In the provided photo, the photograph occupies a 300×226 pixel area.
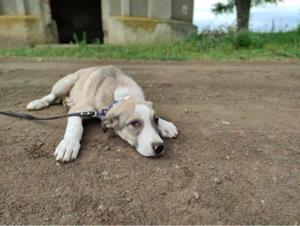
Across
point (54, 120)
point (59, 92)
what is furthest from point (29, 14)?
point (54, 120)

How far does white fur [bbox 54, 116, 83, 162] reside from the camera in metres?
2.56

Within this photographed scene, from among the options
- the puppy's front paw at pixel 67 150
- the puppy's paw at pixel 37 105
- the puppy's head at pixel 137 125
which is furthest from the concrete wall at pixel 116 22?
the puppy's front paw at pixel 67 150

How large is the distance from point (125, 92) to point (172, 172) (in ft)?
4.35

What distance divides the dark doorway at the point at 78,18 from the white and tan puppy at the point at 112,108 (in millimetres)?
12476

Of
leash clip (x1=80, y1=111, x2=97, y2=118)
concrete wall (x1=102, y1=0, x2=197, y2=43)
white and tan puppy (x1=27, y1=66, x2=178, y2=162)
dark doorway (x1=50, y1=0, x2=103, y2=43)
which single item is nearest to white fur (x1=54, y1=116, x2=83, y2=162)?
white and tan puppy (x1=27, y1=66, x2=178, y2=162)

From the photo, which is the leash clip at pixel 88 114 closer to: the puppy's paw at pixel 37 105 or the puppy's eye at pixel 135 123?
the puppy's eye at pixel 135 123

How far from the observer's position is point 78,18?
16.3m

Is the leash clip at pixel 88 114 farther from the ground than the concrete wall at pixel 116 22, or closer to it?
closer to it

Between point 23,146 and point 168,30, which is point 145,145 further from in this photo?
point 168,30

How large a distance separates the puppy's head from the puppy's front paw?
1.38ft

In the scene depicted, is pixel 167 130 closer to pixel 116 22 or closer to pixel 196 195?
pixel 196 195

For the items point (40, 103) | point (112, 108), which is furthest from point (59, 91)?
point (112, 108)

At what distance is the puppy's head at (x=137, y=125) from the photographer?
2584mm

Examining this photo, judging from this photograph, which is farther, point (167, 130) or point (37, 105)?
point (37, 105)
